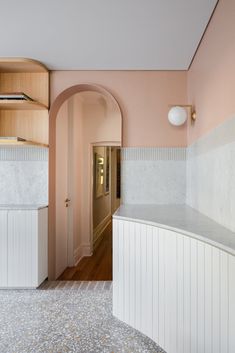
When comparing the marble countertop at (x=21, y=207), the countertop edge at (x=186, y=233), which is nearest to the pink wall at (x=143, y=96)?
the marble countertop at (x=21, y=207)

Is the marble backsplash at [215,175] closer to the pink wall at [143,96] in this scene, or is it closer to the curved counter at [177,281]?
the curved counter at [177,281]

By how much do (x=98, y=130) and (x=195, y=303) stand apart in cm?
396

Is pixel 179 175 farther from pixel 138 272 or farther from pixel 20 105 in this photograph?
pixel 20 105

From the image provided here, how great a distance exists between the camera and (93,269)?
13.8 feet

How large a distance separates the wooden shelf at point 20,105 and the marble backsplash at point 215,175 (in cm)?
171

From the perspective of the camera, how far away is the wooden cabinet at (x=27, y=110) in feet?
10.5

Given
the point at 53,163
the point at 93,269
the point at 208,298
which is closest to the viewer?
the point at 208,298

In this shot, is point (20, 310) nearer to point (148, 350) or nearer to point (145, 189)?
point (148, 350)

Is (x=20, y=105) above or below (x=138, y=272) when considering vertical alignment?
above

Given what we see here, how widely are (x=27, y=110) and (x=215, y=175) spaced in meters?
2.23

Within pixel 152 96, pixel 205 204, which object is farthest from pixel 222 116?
pixel 152 96

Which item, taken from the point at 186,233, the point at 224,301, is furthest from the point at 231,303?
the point at 186,233

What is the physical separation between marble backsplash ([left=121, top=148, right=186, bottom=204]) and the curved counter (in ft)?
3.25

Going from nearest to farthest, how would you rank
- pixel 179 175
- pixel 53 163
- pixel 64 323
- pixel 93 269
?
pixel 64 323 → pixel 179 175 → pixel 53 163 → pixel 93 269
